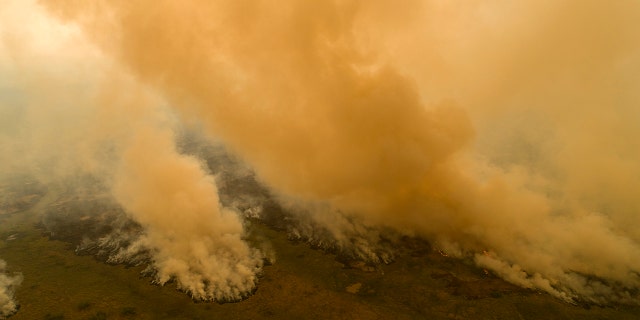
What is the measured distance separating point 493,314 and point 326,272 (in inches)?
1029

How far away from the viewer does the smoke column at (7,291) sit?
190 ft

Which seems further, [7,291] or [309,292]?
[7,291]

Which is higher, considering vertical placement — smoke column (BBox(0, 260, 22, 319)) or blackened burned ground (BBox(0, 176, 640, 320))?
blackened burned ground (BBox(0, 176, 640, 320))

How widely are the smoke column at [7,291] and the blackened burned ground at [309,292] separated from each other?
3.73ft

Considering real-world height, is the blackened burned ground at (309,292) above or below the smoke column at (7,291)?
above

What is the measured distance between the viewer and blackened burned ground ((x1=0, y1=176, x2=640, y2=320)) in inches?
2232

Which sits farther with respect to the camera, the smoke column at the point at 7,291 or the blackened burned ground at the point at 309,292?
the smoke column at the point at 7,291

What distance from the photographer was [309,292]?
202ft

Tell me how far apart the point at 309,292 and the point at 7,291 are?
159ft

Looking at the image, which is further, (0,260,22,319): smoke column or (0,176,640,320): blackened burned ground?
(0,260,22,319): smoke column

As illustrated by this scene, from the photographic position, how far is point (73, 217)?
307ft

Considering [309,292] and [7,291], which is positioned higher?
[309,292]

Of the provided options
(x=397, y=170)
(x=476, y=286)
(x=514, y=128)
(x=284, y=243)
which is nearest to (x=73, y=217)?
(x=284, y=243)

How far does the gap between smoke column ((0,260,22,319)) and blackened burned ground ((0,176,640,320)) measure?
114cm
